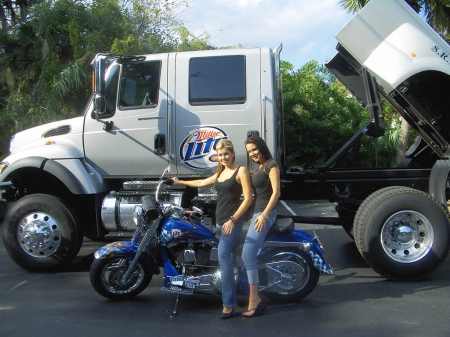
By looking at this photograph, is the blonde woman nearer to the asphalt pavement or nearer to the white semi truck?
the asphalt pavement

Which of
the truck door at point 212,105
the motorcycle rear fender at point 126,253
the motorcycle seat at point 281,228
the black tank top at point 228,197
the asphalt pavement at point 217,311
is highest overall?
the truck door at point 212,105

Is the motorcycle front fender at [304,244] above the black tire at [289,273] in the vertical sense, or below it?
above

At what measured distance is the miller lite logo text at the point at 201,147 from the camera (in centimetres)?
589

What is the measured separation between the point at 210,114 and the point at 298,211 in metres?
5.59

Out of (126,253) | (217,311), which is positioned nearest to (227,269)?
(217,311)

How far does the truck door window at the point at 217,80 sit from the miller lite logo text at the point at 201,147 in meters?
0.36

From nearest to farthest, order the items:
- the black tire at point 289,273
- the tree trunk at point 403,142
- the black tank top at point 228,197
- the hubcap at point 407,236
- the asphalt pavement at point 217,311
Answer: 1. the asphalt pavement at point 217,311
2. the black tank top at point 228,197
3. the black tire at point 289,273
4. the hubcap at point 407,236
5. the tree trunk at point 403,142

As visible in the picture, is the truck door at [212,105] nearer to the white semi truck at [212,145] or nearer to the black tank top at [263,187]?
the white semi truck at [212,145]

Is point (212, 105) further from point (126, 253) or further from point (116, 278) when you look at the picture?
point (116, 278)

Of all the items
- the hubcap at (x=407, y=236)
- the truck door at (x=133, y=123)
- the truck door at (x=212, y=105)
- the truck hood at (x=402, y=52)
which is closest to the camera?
the truck hood at (x=402, y=52)

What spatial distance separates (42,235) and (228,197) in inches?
108

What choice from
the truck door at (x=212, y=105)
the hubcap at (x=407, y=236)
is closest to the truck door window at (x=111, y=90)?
the truck door at (x=212, y=105)

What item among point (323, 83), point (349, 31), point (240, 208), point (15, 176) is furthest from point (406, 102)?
point (323, 83)

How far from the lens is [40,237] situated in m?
6.07
